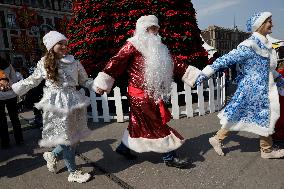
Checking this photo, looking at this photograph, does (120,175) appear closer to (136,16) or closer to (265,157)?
(265,157)

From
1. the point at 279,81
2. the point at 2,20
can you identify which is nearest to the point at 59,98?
the point at 279,81

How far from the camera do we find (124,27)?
8.19 m

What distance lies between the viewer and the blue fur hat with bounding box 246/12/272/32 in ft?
12.1

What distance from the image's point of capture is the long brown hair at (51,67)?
3.30 metres

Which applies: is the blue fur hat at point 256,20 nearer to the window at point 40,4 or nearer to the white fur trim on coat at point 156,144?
the white fur trim on coat at point 156,144

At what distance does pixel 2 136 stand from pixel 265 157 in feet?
14.3

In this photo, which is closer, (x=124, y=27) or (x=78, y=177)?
(x=78, y=177)

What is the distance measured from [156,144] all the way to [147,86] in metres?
0.73

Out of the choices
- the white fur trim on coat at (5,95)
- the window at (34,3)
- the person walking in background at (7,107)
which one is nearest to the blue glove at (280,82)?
the person walking in background at (7,107)

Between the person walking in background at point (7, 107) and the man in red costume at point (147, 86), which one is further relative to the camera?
the person walking in background at point (7, 107)

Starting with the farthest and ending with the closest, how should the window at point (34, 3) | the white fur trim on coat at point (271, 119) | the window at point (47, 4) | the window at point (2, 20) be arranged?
1. the window at point (47, 4)
2. the window at point (34, 3)
3. the window at point (2, 20)
4. the white fur trim on coat at point (271, 119)

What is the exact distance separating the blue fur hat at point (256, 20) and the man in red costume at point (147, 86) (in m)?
1.18

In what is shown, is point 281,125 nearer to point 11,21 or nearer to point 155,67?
point 155,67

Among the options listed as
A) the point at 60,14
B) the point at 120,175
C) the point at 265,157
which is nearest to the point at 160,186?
the point at 120,175
